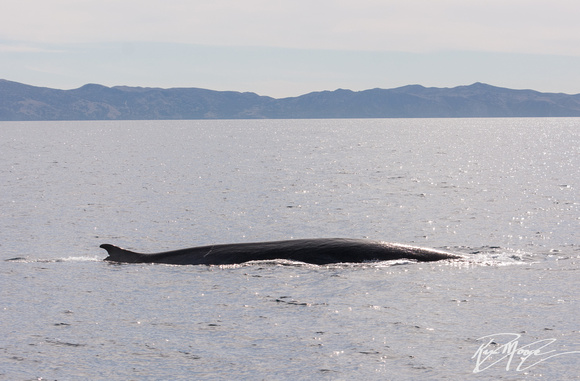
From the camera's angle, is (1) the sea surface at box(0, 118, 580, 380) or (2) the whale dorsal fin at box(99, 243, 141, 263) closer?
(1) the sea surface at box(0, 118, 580, 380)

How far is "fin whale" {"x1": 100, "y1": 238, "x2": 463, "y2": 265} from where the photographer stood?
2444 centimetres

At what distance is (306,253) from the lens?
24.7m

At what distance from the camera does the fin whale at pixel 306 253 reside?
24.4m

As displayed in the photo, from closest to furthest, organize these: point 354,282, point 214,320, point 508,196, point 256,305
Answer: point 214,320, point 256,305, point 354,282, point 508,196

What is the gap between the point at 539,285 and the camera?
21750 mm

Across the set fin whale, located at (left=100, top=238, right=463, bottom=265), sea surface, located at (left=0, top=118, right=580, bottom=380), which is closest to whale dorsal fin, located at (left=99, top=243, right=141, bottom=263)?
fin whale, located at (left=100, top=238, right=463, bottom=265)

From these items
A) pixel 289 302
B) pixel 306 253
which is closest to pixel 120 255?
pixel 306 253

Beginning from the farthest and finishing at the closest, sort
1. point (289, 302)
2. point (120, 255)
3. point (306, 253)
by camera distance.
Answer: point (120, 255) → point (306, 253) → point (289, 302)

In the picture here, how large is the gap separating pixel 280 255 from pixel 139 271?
180 inches

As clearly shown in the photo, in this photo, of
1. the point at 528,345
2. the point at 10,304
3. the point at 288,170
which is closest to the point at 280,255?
the point at 10,304

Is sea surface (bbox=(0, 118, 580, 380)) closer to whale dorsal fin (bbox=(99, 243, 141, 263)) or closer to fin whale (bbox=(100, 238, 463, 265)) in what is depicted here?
fin whale (bbox=(100, 238, 463, 265))

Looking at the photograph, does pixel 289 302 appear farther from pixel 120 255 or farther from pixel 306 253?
pixel 120 255

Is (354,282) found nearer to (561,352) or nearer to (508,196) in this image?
(561,352)

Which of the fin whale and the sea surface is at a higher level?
the fin whale
